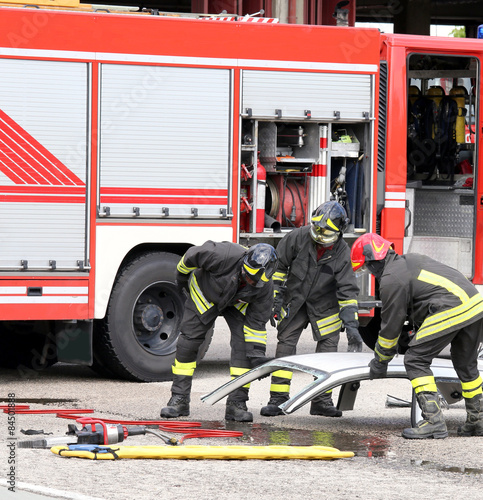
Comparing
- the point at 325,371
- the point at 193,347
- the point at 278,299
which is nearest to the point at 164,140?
the point at 278,299

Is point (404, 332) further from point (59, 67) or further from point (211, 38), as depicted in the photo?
point (59, 67)

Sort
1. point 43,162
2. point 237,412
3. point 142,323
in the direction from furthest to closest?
1. point 142,323
2. point 43,162
3. point 237,412

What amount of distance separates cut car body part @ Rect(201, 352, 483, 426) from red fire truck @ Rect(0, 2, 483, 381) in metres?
1.92

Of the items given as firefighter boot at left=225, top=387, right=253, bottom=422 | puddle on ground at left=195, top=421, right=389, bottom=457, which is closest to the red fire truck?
firefighter boot at left=225, top=387, right=253, bottom=422

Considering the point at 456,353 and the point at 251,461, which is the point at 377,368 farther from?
the point at 251,461

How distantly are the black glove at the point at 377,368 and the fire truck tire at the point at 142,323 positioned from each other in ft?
7.95

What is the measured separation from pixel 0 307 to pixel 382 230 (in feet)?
11.6

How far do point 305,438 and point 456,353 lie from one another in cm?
119

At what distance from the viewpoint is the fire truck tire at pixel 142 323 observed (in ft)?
30.2

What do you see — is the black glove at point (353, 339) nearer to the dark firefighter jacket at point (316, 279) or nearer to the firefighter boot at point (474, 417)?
the dark firefighter jacket at point (316, 279)

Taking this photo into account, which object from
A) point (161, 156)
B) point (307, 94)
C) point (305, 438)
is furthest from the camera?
point (307, 94)

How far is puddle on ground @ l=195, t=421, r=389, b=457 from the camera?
22.3 ft

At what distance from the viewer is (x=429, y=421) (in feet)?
23.4

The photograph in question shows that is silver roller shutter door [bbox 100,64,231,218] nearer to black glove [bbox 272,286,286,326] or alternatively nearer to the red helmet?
black glove [bbox 272,286,286,326]
